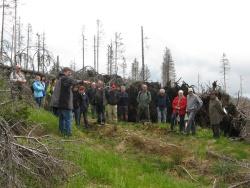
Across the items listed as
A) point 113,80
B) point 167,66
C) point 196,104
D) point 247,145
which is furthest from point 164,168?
point 167,66

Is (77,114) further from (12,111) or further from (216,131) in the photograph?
(12,111)

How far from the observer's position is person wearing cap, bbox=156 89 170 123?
21484 millimetres

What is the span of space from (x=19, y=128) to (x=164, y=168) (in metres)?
5.04

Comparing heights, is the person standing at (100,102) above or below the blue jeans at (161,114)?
above

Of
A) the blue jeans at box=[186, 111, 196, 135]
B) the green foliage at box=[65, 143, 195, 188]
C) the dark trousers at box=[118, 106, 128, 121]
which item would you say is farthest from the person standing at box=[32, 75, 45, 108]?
the green foliage at box=[65, 143, 195, 188]

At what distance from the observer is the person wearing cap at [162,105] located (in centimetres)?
2148

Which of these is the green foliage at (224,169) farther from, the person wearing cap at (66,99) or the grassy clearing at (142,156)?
the person wearing cap at (66,99)

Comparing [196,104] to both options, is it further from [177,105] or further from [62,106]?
[62,106]

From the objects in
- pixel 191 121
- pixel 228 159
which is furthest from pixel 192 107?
pixel 228 159

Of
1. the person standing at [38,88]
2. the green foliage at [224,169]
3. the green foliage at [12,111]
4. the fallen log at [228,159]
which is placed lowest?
the green foliage at [224,169]

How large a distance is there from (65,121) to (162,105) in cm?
766

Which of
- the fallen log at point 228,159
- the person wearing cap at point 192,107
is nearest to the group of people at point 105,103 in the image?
the person wearing cap at point 192,107

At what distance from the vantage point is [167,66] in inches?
3356

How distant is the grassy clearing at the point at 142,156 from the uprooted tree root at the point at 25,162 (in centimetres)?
43
